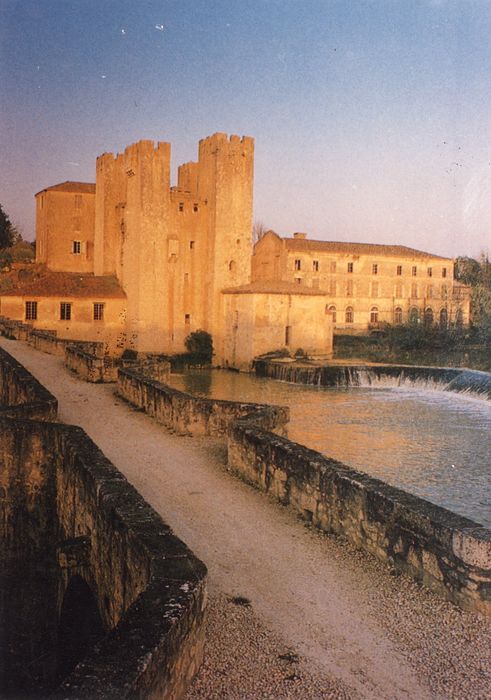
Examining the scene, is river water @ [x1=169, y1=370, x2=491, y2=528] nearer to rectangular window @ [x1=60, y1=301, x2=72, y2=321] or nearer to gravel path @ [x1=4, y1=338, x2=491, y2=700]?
gravel path @ [x1=4, y1=338, x2=491, y2=700]

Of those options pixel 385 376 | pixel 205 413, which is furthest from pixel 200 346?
pixel 205 413

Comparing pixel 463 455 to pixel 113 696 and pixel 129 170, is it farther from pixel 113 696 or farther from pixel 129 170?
pixel 129 170

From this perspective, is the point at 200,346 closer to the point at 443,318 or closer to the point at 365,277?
the point at 365,277

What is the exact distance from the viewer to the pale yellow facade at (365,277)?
51781mm

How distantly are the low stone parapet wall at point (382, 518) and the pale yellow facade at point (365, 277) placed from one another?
43.4 meters

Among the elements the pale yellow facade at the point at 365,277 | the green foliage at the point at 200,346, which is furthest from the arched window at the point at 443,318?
the green foliage at the point at 200,346

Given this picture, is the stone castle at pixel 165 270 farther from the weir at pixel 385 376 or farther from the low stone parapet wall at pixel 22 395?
the low stone parapet wall at pixel 22 395

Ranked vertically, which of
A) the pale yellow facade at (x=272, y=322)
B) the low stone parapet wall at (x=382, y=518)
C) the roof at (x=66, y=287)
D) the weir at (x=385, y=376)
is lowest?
the weir at (x=385, y=376)

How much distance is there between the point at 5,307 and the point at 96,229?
9.85 metres

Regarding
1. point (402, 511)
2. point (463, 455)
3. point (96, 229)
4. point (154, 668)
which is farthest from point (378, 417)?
point (96, 229)

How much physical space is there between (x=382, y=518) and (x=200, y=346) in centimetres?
3229

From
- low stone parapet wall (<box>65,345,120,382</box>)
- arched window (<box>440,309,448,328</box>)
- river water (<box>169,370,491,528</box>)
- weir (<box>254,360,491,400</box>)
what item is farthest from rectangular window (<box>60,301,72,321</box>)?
arched window (<box>440,309,448,328</box>)

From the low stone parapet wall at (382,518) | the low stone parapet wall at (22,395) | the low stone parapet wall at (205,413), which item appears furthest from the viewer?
the low stone parapet wall at (205,413)

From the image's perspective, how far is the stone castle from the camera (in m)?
36.1
